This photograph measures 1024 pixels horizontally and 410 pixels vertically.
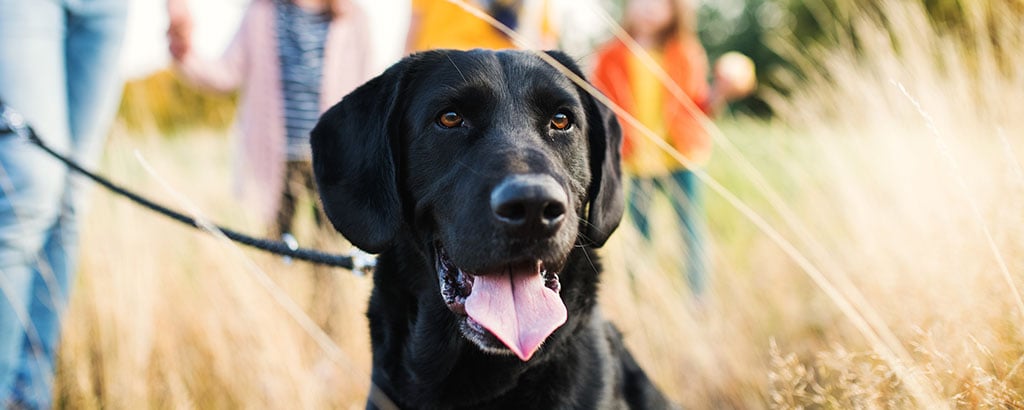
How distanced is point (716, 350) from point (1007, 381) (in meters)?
1.29

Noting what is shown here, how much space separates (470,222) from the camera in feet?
5.36

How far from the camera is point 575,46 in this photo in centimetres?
338

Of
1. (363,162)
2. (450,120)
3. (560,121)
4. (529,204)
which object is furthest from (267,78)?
(529,204)

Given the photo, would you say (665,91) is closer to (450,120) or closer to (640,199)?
(640,199)

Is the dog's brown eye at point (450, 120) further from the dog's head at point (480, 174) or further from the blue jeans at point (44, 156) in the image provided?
the blue jeans at point (44, 156)

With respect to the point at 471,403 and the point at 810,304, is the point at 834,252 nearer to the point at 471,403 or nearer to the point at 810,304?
the point at 810,304

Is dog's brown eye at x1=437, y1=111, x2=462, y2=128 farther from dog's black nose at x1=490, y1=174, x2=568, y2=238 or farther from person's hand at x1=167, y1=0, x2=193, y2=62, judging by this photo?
person's hand at x1=167, y1=0, x2=193, y2=62

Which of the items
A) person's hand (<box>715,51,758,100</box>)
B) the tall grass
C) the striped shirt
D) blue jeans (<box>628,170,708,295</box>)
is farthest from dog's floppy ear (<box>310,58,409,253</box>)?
person's hand (<box>715,51,758,100</box>)

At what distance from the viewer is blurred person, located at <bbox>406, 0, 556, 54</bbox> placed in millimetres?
3373

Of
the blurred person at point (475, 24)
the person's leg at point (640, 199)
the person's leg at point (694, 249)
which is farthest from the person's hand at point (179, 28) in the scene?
the person's leg at point (694, 249)

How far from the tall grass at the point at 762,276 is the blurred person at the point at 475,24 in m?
1.09

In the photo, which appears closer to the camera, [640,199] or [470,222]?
[470,222]

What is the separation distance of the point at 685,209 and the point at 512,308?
2.48m

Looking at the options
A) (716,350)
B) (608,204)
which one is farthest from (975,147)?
(608,204)
